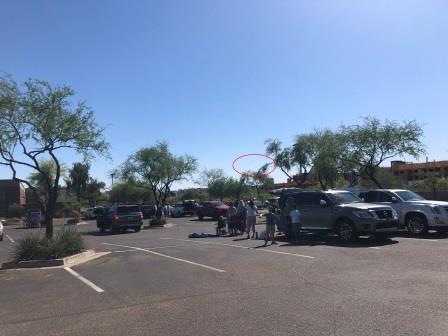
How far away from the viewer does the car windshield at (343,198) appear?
1912 centimetres

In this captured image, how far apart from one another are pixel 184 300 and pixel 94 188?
9952 cm

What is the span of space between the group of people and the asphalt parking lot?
122 inches

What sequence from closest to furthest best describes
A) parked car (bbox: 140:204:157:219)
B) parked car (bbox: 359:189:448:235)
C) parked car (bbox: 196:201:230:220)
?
1. parked car (bbox: 359:189:448:235)
2. parked car (bbox: 196:201:230:220)
3. parked car (bbox: 140:204:157:219)

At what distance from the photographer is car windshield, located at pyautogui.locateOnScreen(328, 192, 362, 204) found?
1912 cm

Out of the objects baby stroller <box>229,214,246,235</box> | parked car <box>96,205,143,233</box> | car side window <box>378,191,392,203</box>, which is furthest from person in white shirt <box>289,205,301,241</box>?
parked car <box>96,205,143,233</box>

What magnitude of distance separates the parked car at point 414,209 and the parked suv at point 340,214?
1325mm

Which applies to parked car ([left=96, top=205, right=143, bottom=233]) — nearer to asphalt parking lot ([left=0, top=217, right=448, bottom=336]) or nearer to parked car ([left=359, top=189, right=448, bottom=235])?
parked car ([left=359, top=189, right=448, bottom=235])

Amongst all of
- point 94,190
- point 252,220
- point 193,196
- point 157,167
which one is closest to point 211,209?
point 157,167

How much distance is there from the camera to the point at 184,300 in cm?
891

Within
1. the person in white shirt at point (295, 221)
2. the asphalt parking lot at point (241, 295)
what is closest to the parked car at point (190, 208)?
the person in white shirt at point (295, 221)

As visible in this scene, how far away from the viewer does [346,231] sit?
18203 mm

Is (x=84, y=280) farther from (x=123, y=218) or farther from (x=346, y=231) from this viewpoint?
(x=123, y=218)

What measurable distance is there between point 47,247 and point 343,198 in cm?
1046

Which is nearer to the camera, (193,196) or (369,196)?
(369,196)
